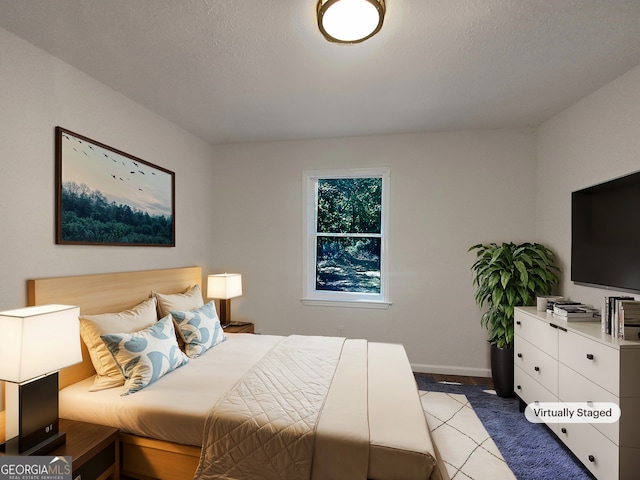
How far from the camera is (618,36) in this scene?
6.15 feet

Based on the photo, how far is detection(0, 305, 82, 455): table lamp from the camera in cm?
145

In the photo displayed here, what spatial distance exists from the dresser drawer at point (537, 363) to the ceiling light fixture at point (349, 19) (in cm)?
253

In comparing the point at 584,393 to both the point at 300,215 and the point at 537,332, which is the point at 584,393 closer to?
the point at 537,332

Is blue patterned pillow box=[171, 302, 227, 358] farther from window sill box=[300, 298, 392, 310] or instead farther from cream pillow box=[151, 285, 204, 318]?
window sill box=[300, 298, 392, 310]

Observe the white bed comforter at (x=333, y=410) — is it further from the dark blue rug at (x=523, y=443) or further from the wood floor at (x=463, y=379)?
the wood floor at (x=463, y=379)

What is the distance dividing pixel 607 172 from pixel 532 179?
985mm

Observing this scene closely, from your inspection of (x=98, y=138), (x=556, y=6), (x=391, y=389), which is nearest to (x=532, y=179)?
(x=556, y=6)

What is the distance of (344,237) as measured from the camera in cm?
391

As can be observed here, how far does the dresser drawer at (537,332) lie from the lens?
234 centimetres

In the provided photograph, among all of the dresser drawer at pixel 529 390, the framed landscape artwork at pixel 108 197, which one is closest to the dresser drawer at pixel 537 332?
the dresser drawer at pixel 529 390

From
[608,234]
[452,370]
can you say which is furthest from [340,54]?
[452,370]

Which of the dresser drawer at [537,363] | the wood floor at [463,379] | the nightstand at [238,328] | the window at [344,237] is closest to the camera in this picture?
the dresser drawer at [537,363]

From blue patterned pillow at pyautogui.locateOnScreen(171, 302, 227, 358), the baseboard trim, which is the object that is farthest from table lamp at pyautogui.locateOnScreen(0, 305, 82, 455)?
the baseboard trim

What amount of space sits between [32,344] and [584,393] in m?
3.06
